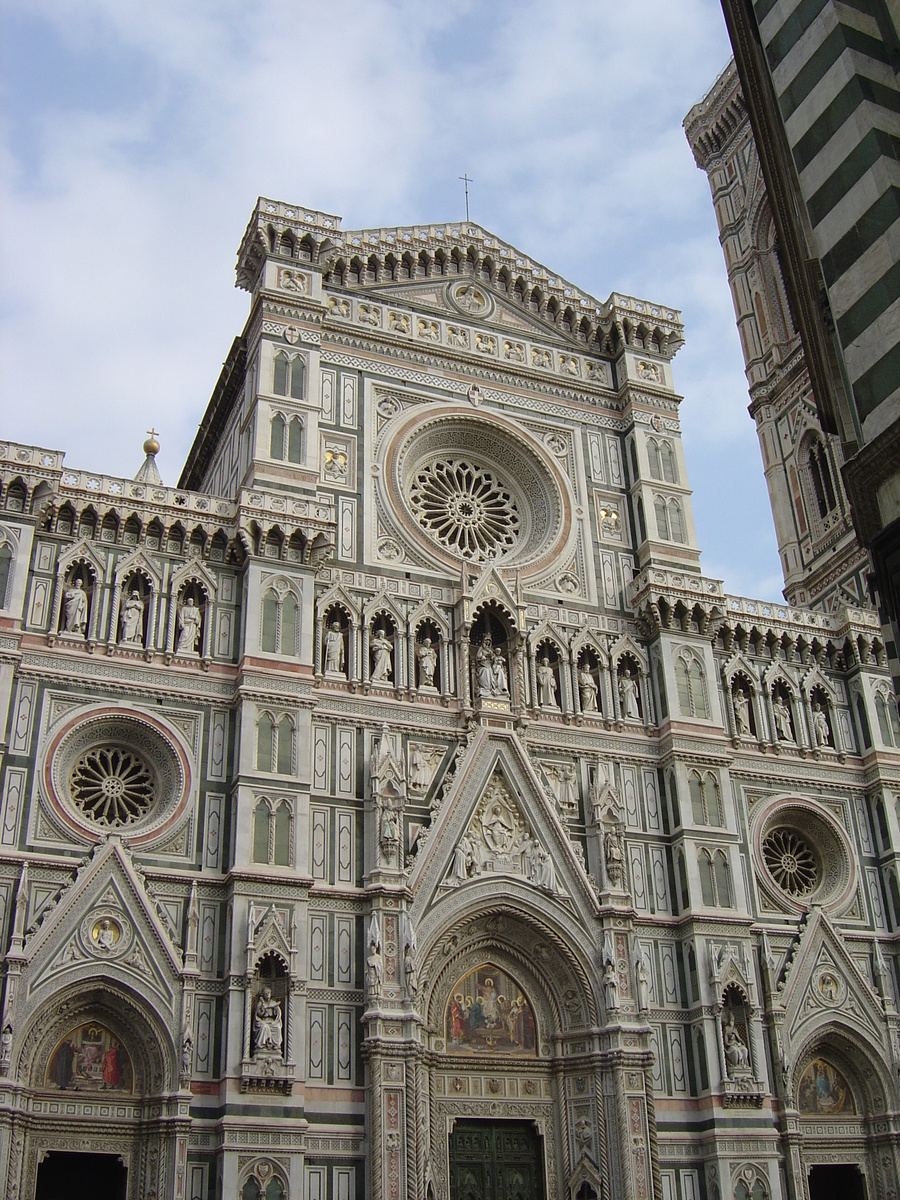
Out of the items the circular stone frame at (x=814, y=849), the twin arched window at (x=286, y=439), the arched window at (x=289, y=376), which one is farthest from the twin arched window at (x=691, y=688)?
the arched window at (x=289, y=376)

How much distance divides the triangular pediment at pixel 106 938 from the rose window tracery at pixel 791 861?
1136 cm

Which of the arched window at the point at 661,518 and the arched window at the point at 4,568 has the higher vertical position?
the arched window at the point at 661,518

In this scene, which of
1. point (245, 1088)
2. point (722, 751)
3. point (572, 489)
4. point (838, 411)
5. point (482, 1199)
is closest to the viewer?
point (838, 411)

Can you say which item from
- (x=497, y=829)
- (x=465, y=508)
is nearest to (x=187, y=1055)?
(x=497, y=829)

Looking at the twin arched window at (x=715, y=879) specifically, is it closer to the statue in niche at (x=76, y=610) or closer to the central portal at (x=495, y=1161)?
the central portal at (x=495, y=1161)

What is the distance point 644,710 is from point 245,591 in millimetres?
7742

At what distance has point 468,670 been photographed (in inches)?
898

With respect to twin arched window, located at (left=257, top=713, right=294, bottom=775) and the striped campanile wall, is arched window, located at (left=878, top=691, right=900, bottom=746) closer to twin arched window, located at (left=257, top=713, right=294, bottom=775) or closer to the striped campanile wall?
twin arched window, located at (left=257, top=713, right=294, bottom=775)

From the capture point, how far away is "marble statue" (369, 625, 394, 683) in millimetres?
→ 22047

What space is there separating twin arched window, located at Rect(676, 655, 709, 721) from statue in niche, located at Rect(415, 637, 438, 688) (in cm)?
475

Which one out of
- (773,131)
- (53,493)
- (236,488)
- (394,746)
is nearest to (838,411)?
(773,131)

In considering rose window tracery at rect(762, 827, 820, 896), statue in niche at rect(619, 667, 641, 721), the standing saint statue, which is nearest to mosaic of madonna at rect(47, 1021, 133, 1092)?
the standing saint statue

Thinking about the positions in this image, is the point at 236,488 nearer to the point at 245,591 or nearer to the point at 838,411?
the point at 245,591

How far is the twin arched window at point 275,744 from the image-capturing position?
20109 mm
